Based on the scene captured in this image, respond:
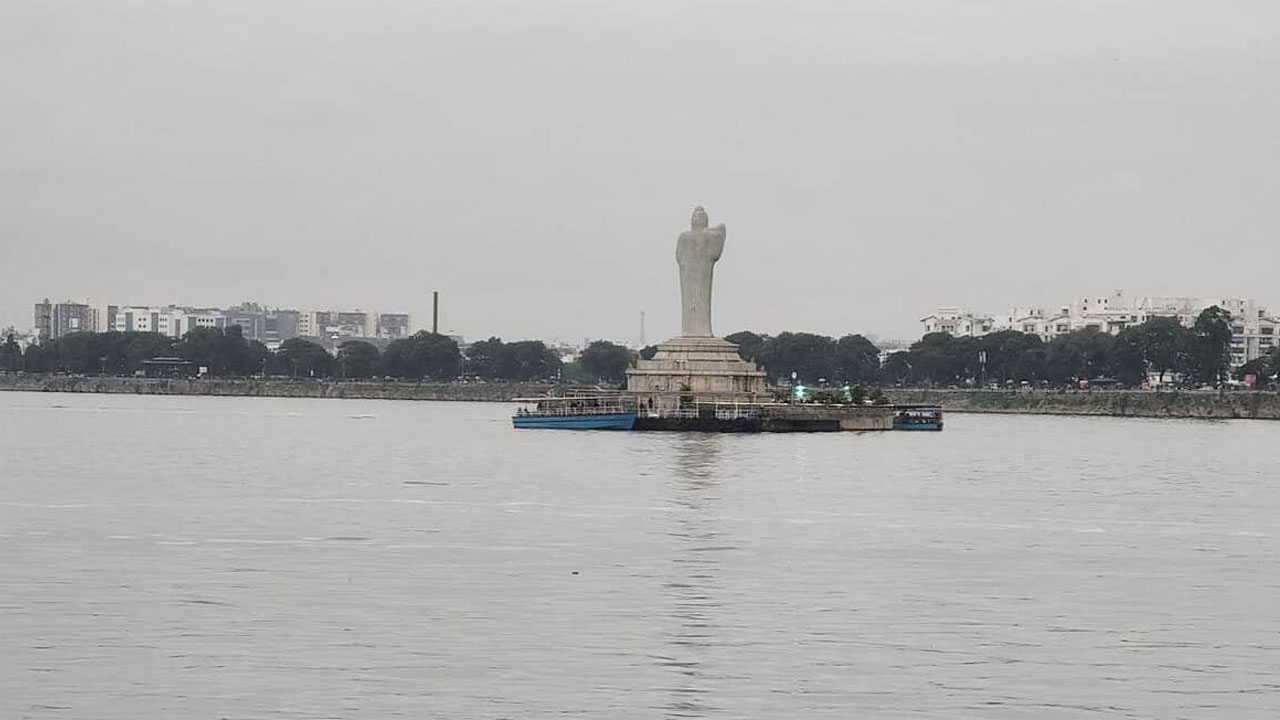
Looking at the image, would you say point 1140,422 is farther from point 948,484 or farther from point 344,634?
point 344,634

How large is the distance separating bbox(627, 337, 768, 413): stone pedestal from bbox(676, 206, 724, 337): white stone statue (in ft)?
7.36

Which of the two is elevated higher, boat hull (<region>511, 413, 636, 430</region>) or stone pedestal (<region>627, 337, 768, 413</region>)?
stone pedestal (<region>627, 337, 768, 413</region>)

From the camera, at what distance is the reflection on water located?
2484 cm

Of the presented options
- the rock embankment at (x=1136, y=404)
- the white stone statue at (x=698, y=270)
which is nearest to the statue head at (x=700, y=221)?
the white stone statue at (x=698, y=270)

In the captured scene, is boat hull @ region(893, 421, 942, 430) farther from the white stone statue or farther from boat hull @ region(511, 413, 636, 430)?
boat hull @ region(511, 413, 636, 430)

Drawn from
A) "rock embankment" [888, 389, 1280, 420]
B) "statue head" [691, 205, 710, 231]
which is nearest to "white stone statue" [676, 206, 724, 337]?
"statue head" [691, 205, 710, 231]

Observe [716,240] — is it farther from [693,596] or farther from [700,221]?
[693,596]

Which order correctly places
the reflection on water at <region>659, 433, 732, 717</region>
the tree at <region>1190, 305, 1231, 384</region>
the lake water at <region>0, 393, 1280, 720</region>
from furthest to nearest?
the tree at <region>1190, 305, 1231, 384</region>
the reflection on water at <region>659, 433, 732, 717</region>
the lake water at <region>0, 393, 1280, 720</region>

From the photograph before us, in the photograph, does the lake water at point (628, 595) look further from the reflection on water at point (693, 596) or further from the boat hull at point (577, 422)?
the boat hull at point (577, 422)

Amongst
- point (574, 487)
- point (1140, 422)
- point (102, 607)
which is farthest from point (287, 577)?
point (1140, 422)

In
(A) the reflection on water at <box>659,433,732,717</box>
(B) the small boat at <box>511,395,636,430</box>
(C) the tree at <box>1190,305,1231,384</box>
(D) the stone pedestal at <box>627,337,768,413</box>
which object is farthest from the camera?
(C) the tree at <box>1190,305,1231,384</box>

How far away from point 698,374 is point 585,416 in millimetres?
8853

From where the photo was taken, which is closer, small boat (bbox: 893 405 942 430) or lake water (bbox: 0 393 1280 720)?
lake water (bbox: 0 393 1280 720)

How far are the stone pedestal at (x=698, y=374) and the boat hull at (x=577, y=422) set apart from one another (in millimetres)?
3760
